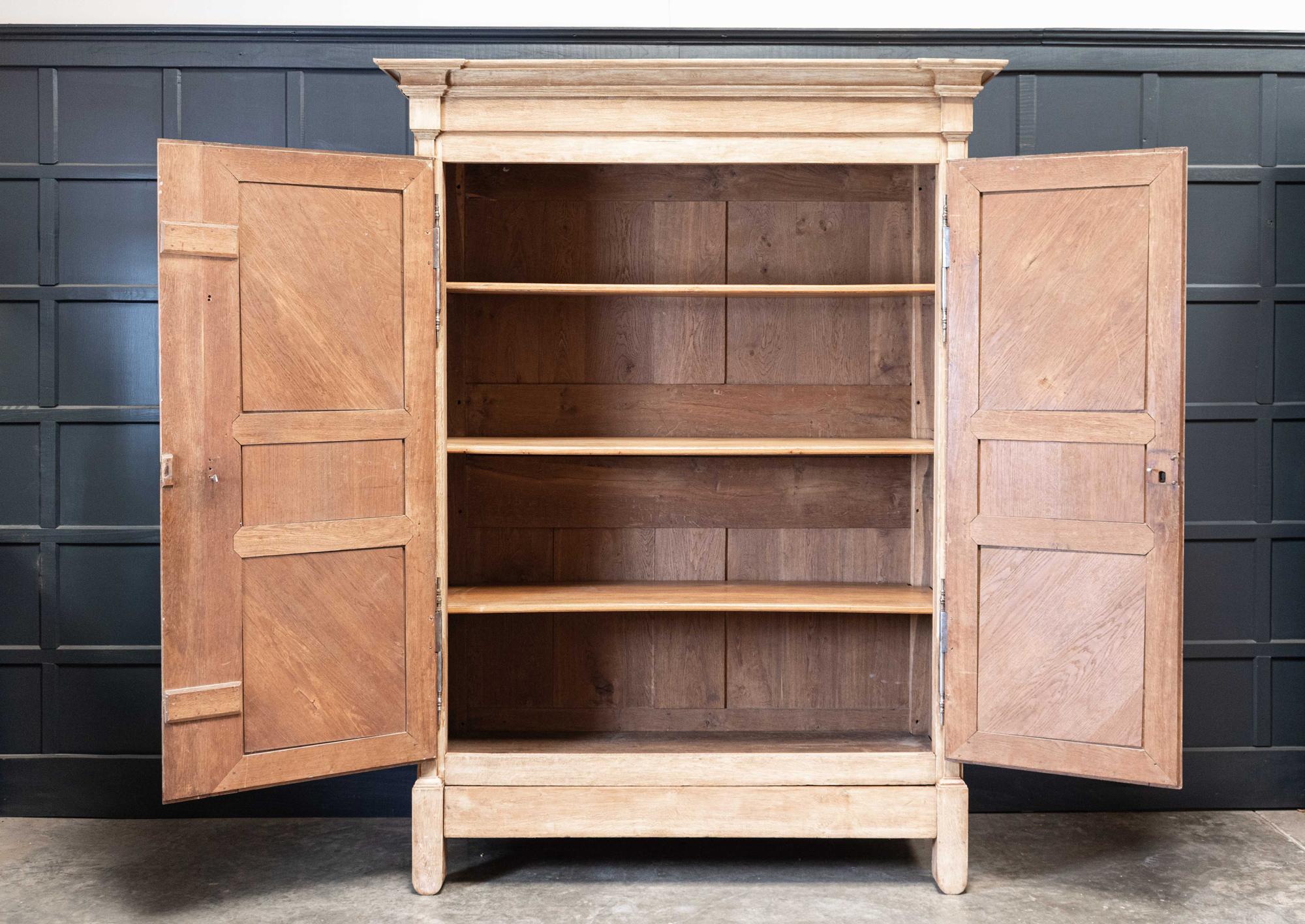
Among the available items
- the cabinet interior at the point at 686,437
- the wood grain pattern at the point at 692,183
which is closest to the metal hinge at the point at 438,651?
the cabinet interior at the point at 686,437

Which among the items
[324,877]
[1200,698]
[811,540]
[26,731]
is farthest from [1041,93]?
[26,731]

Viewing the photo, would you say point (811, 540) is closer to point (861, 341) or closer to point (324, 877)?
point (861, 341)

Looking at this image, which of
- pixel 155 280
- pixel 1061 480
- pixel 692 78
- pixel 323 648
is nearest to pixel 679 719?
pixel 323 648

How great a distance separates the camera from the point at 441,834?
277 cm

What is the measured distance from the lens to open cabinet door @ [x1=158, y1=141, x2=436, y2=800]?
2.48 metres

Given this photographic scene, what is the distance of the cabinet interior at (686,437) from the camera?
3182 millimetres

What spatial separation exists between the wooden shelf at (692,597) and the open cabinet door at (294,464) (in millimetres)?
264

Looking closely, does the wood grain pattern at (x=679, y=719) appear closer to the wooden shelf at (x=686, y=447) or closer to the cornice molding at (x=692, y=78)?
the wooden shelf at (x=686, y=447)

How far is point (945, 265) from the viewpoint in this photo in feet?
8.80

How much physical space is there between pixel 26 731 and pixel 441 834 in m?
1.62

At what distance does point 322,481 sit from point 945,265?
1.79 metres

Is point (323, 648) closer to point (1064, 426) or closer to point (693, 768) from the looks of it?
point (693, 768)

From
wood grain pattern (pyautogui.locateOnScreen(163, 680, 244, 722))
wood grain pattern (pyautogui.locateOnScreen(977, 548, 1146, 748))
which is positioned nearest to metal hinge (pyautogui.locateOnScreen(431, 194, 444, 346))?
wood grain pattern (pyautogui.locateOnScreen(163, 680, 244, 722))

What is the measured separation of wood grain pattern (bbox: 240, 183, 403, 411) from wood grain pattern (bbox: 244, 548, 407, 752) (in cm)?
44
